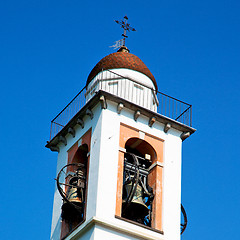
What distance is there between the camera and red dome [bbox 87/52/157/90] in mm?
34281

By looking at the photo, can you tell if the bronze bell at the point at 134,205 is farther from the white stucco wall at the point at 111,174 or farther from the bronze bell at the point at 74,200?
the bronze bell at the point at 74,200

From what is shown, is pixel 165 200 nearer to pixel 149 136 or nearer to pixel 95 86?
pixel 149 136

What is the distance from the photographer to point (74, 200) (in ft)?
104

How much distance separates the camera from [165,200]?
104ft

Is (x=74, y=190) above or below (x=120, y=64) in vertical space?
Result: below

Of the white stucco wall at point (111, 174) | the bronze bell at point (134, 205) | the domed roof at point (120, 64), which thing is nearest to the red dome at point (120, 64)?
the domed roof at point (120, 64)

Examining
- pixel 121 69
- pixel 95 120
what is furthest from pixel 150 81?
pixel 95 120

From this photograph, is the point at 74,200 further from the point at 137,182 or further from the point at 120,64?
the point at 120,64

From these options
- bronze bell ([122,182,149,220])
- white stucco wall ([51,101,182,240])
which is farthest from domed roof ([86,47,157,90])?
bronze bell ([122,182,149,220])

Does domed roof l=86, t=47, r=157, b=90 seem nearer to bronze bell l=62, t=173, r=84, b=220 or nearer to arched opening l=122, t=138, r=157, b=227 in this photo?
arched opening l=122, t=138, r=157, b=227

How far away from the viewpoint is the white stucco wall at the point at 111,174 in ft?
99.0

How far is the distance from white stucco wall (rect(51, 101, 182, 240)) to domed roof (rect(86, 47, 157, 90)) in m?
2.28

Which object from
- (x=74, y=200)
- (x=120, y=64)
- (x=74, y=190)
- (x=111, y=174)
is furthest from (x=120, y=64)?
(x=74, y=200)

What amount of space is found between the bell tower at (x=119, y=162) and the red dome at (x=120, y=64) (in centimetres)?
4
